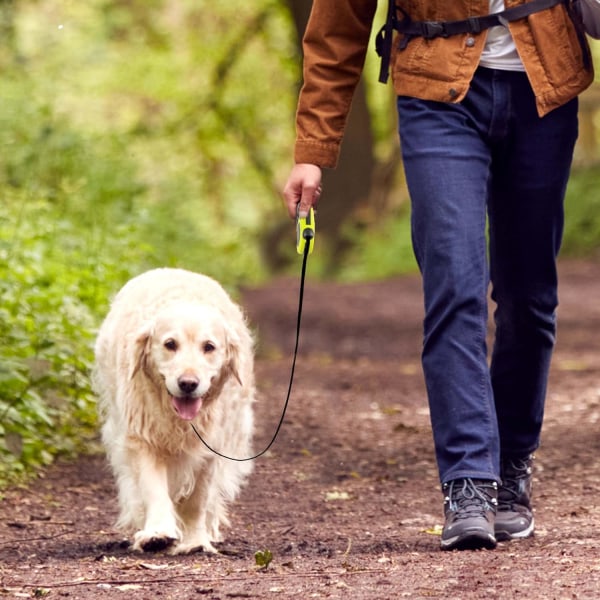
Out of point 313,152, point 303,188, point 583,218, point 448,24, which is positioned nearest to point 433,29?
point 448,24

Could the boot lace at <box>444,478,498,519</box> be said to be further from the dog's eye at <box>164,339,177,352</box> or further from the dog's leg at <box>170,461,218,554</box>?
the dog's eye at <box>164,339,177,352</box>

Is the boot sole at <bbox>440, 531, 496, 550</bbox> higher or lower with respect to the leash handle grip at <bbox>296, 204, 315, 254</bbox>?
lower

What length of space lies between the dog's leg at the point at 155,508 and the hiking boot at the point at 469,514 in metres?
1.01

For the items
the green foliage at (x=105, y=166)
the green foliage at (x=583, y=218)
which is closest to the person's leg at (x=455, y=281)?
the green foliage at (x=105, y=166)

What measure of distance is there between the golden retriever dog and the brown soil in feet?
0.49

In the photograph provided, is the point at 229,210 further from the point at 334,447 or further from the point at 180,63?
the point at 334,447

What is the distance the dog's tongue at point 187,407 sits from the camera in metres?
4.48

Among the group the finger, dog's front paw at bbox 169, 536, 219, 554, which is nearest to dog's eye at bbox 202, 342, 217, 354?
the finger

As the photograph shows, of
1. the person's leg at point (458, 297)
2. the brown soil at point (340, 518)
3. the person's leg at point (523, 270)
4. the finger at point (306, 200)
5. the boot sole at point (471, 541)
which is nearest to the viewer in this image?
the brown soil at point (340, 518)

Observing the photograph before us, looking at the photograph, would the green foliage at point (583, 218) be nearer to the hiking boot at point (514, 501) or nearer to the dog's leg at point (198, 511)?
the hiking boot at point (514, 501)

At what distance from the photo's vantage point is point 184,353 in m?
4.50

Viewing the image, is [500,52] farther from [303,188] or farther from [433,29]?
[303,188]

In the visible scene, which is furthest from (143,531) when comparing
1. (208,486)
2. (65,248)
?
(65,248)

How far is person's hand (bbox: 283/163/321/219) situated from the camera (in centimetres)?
436
